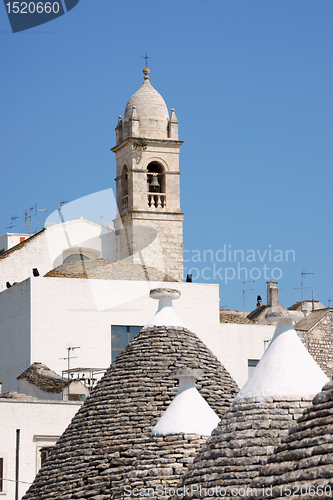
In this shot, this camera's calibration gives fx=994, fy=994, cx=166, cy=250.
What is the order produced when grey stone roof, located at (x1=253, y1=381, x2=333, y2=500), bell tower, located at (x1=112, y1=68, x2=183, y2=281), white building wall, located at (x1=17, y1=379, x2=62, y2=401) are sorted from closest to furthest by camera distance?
grey stone roof, located at (x1=253, y1=381, x2=333, y2=500)
white building wall, located at (x1=17, y1=379, x2=62, y2=401)
bell tower, located at (x1=112, y1=68, x2=183, y2=281)

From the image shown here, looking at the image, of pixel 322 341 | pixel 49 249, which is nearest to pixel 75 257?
pixel 49 249

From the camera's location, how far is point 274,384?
10047 millimetres

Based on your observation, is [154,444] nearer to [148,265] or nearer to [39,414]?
[39,414]

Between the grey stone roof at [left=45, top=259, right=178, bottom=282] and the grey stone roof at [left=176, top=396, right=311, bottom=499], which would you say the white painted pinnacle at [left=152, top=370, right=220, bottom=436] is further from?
the grey stone roof at [left=45, top=259, right=178, bottom=282]

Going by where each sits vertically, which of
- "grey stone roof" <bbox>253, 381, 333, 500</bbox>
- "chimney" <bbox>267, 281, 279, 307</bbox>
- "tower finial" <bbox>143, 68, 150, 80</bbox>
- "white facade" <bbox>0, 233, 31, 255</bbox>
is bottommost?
"grey stone roof" <bbox>253, 381, 333, 500</bbox>

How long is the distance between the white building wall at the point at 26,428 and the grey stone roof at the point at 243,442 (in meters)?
15.0

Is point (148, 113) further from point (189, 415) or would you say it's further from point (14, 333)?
point (189, 415)

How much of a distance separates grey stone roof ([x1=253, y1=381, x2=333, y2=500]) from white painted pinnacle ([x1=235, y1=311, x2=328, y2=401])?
2015 millimetres

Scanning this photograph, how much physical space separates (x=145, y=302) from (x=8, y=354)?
5081mm

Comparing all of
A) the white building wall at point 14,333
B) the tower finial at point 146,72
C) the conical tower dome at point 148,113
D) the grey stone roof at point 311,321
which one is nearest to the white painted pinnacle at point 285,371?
the white building wall at point 14,333

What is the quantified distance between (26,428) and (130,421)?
11.3 m

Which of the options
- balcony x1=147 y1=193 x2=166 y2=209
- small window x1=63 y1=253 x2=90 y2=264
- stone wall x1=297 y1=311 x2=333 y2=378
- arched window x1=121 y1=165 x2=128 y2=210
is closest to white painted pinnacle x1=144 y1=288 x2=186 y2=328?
stone wall x1=297 y1=311 x2=333 y2=378

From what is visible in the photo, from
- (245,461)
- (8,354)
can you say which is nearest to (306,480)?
(245,461)

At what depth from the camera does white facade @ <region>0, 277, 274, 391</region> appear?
33.0 metres
